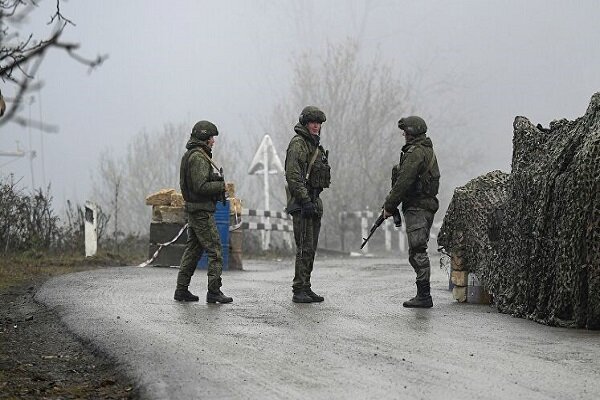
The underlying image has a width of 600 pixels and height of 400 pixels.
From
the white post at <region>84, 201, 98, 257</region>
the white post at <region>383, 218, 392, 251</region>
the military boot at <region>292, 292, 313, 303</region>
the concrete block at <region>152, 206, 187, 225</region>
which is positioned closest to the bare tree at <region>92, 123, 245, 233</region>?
the white post at <region>383, 218, 392, 251</region>

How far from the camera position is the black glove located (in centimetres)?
1169

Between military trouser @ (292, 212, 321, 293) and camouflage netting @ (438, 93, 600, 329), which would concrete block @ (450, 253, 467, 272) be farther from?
military trouser @ (292, 212, 321, 293)

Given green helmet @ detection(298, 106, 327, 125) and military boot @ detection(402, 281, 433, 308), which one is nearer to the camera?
military boot @ detection(402, 281, 433, 308)

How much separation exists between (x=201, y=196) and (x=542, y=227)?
362 centimetres

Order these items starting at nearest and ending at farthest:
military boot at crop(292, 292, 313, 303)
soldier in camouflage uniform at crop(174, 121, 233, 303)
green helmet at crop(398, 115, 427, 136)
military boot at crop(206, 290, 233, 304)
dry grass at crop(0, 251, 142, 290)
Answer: green helmet at crop(398, 115, 427, 136) < military boot at crop(206, 290, 233, 304) < military boot at crop(292, 292, 313, 303) < soldier in camouflage uniform at crop(174, 121, 233, 303) < dry grass at crop(0, 251, 142, 290)

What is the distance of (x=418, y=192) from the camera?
37.5 ft

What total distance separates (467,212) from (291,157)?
6.95 feet

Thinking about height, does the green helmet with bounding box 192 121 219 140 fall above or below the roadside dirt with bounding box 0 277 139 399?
above

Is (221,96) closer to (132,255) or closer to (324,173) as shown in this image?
(132,255)

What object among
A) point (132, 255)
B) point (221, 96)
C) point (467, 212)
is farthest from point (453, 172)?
point (221, 96)

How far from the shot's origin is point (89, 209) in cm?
1969

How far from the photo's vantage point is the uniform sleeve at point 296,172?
11.6 m

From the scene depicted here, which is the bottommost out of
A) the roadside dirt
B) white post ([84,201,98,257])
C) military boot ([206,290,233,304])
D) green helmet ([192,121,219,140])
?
the roadside dirt

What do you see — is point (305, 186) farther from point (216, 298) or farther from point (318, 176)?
point (216, 298)
